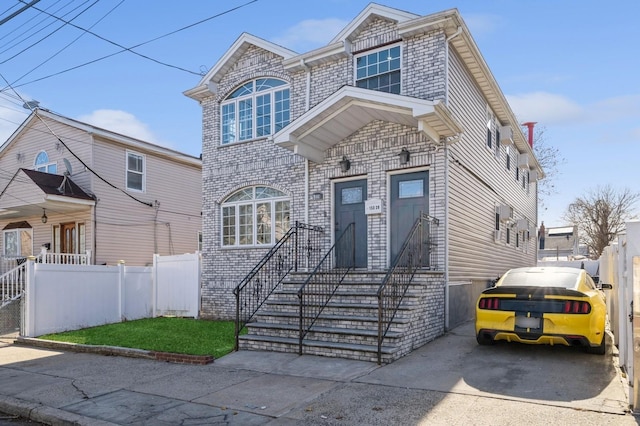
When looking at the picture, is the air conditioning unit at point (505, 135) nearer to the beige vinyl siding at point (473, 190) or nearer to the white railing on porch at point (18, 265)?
the beige vinyl siding at point (473, 190)

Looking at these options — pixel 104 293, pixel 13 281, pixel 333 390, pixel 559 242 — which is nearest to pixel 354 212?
pixel 333 390

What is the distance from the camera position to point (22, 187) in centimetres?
1683

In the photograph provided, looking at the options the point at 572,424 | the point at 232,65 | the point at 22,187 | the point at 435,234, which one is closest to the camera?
the point at 572,424

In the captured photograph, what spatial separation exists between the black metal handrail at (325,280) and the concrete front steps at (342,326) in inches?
5.5

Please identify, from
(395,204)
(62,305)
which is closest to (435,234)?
(395,204)

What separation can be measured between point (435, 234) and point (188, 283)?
7370 mm

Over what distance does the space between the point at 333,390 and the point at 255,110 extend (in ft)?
29.4

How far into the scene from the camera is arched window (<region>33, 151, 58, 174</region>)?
19.0 metres

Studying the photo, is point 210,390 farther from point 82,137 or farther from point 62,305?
point 82,137

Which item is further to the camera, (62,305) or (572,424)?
(62,305)

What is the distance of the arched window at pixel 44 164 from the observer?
62.2 feet

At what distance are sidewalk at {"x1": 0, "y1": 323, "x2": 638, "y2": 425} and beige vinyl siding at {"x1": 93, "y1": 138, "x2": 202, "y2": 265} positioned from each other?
9939 mm

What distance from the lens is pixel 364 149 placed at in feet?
36.9

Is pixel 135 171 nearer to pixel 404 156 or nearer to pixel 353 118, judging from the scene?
pixel 353 118
